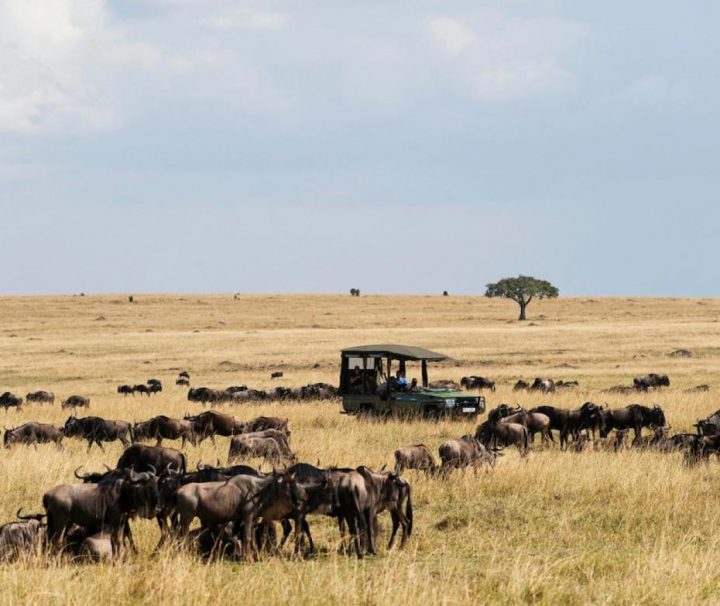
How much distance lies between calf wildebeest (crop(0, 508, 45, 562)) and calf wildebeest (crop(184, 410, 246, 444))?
36.1 ft

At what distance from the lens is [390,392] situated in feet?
88.4

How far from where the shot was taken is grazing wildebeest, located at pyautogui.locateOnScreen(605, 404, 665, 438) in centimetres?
2303

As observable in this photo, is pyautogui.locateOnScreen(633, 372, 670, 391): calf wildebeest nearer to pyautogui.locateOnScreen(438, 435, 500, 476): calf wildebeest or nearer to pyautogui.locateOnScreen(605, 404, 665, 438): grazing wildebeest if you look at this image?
pyautogui.locateOnScreen(605, 404, 665, 438): grazing wildebeest

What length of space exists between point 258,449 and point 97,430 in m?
5.47

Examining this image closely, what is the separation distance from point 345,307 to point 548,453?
9349cm

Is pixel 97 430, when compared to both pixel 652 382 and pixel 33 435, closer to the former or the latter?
pixel 33 435

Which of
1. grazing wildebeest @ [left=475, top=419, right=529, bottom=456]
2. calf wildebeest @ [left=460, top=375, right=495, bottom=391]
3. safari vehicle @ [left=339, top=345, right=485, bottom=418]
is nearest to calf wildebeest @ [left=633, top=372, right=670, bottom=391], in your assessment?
calf wildebeest @ [left=460, top=375, right=495, bottom=391]

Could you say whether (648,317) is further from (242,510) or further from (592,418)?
(242,510)

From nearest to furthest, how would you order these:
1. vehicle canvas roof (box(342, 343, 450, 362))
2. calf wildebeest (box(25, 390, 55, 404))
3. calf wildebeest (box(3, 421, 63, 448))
A: 1. calf wildebeest (box(3, 421, 63, 448))
2. vehicle canvas roof (box(342, 343, 450, 362))
3. calf wildebeest (box(25, 390, 55, 404))

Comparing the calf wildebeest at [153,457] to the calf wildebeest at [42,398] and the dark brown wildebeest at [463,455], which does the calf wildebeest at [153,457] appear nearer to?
the dark brown wildebeest at [463,455]

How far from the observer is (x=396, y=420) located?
25.6 metres

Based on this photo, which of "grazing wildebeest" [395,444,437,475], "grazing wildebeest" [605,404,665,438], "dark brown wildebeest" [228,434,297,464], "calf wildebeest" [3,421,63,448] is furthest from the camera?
"grazing wildebeest" [605,404,665,438]

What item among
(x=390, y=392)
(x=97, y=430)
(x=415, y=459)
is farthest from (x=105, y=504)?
(x=390, y=392)

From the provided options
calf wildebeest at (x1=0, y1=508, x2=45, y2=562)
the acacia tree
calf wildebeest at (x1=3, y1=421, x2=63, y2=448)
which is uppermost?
the acacia tree
